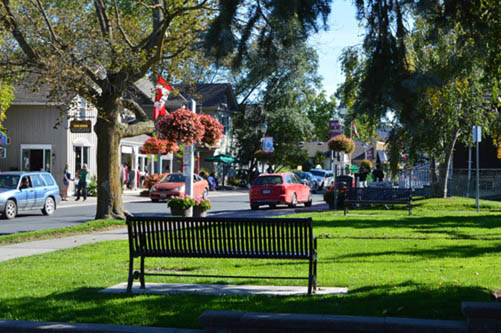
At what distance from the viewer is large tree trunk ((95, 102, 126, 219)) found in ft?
68.2

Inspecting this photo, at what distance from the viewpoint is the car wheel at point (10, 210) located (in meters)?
Answer: 23.9

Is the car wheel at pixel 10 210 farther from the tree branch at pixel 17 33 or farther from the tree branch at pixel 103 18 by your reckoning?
the tree branch at pixel 103 18

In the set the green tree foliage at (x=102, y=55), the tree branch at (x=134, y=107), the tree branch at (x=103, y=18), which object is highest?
the tree branch at (x=103, y=18)

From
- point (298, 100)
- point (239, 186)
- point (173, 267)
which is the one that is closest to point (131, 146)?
point (239, 186)

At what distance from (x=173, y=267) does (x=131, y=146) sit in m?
40.0

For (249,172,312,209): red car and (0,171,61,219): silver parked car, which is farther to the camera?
(249,172,312,209): red car

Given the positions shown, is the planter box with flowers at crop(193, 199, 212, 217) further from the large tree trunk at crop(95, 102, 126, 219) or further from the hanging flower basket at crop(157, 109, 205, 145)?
the large tree trunk at crop(95, 102, 126, 219)

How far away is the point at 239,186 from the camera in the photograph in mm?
62062

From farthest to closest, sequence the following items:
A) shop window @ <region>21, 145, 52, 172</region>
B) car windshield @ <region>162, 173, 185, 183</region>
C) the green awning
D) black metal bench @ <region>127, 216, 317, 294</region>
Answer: the green awning → shop window @ <region>21, 145, 52, 172</region> → car windshield @ <region>162, 173, 185, 183</region> → black metal bench @ <region>127, 216, 317, 294</region>

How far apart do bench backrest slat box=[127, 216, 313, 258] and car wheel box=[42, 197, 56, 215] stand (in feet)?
57.1

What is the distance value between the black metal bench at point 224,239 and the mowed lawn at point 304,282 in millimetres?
624

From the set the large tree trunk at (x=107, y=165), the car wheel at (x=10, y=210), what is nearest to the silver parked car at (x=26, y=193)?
the car wheel at (x=10, y=210)

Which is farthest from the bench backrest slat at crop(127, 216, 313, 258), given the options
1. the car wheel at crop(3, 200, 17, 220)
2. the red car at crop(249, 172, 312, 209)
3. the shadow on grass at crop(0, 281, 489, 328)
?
the red car at crop(249, 172, 312, 209)

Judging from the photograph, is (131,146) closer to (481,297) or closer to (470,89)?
(470,89)
